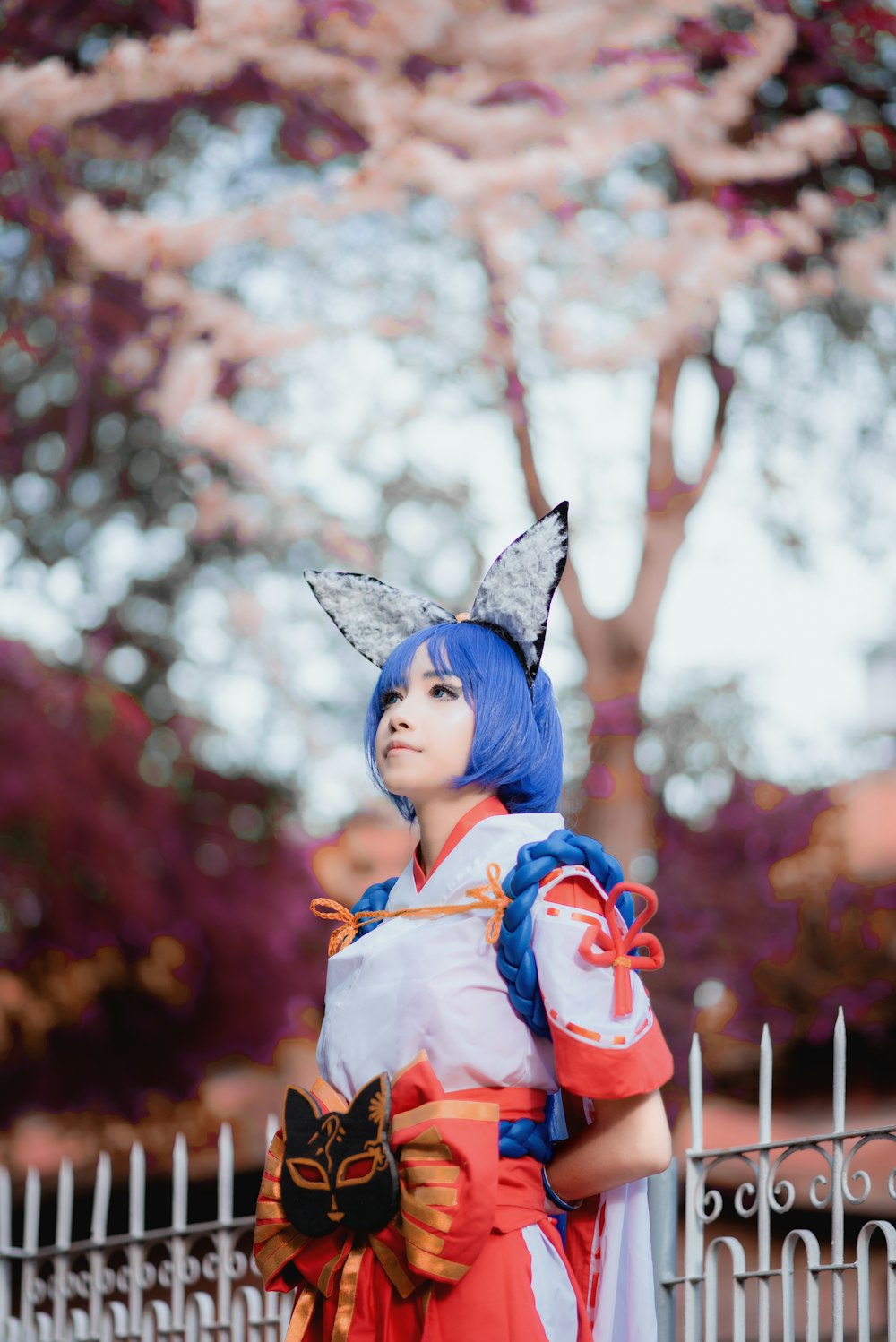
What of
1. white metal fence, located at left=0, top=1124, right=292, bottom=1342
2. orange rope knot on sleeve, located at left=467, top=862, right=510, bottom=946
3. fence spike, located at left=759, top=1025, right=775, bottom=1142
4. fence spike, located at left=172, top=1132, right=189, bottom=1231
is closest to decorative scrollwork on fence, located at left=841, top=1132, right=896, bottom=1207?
fence spike, located at left=759, top=1025, right=775, bottom=1142

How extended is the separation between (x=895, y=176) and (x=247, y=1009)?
4.08 m

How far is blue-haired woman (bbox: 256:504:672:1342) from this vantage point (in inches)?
72.8

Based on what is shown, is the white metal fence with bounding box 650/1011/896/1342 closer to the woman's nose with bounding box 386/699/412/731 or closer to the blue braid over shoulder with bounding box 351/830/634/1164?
the blue braid over shoulder with bounding box 351/830/634/1164

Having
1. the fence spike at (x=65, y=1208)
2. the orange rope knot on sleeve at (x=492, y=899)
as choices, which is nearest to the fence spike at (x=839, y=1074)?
the orange rope knot on sleeve at (x=492, y=899)

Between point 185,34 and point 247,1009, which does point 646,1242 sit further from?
point 185,34

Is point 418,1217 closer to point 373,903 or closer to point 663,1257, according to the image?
point 373,903

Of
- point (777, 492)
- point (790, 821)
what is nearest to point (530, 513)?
point (777, 492)

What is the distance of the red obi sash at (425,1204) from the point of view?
1.82 meters

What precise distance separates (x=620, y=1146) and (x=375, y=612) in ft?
2.80

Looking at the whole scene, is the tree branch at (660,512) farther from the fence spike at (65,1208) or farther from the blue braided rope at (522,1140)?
the blue braided rope at (522,1140)

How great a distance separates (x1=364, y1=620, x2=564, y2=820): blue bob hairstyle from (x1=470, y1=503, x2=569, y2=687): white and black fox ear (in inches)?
0.9

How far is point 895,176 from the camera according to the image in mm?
6172

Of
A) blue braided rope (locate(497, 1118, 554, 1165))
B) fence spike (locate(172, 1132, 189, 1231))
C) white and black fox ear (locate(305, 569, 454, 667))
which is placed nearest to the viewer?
blue braided rope (locate(497, 1118, 554, 1165))

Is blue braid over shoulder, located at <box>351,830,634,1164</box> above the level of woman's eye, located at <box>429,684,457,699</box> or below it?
below
